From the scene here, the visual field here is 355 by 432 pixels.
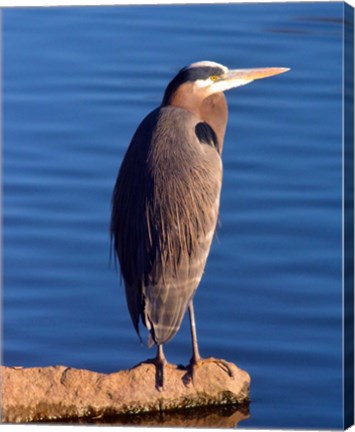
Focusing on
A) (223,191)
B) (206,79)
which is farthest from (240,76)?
(223,191)

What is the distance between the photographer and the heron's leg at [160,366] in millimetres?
4391

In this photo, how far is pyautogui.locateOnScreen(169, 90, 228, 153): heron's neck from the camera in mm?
4422

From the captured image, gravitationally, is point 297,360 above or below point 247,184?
below

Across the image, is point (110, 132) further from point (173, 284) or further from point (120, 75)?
point (173, 284)

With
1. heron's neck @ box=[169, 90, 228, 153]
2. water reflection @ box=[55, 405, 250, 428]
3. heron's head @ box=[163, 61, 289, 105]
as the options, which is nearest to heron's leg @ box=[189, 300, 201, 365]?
water reflection @ box=[55, 405, 250, 428]

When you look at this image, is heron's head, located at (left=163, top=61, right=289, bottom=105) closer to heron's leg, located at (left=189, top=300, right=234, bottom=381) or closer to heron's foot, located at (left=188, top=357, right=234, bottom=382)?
heron's leg, located at (left=189, top=300, right=234, bottom=381)

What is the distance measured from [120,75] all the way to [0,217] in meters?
0.64

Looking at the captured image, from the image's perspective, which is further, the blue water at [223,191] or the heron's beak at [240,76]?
the heron's beak at [240,76]

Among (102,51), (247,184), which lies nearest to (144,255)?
(247,184)

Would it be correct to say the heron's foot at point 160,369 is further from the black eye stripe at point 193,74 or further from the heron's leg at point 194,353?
the black eye stripe at point 193,74

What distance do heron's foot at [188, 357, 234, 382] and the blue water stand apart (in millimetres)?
32

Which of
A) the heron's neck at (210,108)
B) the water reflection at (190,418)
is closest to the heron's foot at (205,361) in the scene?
the water reflection at (190,418)

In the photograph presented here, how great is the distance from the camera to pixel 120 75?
14.8 feet

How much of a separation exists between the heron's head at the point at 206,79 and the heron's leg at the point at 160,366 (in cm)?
83
